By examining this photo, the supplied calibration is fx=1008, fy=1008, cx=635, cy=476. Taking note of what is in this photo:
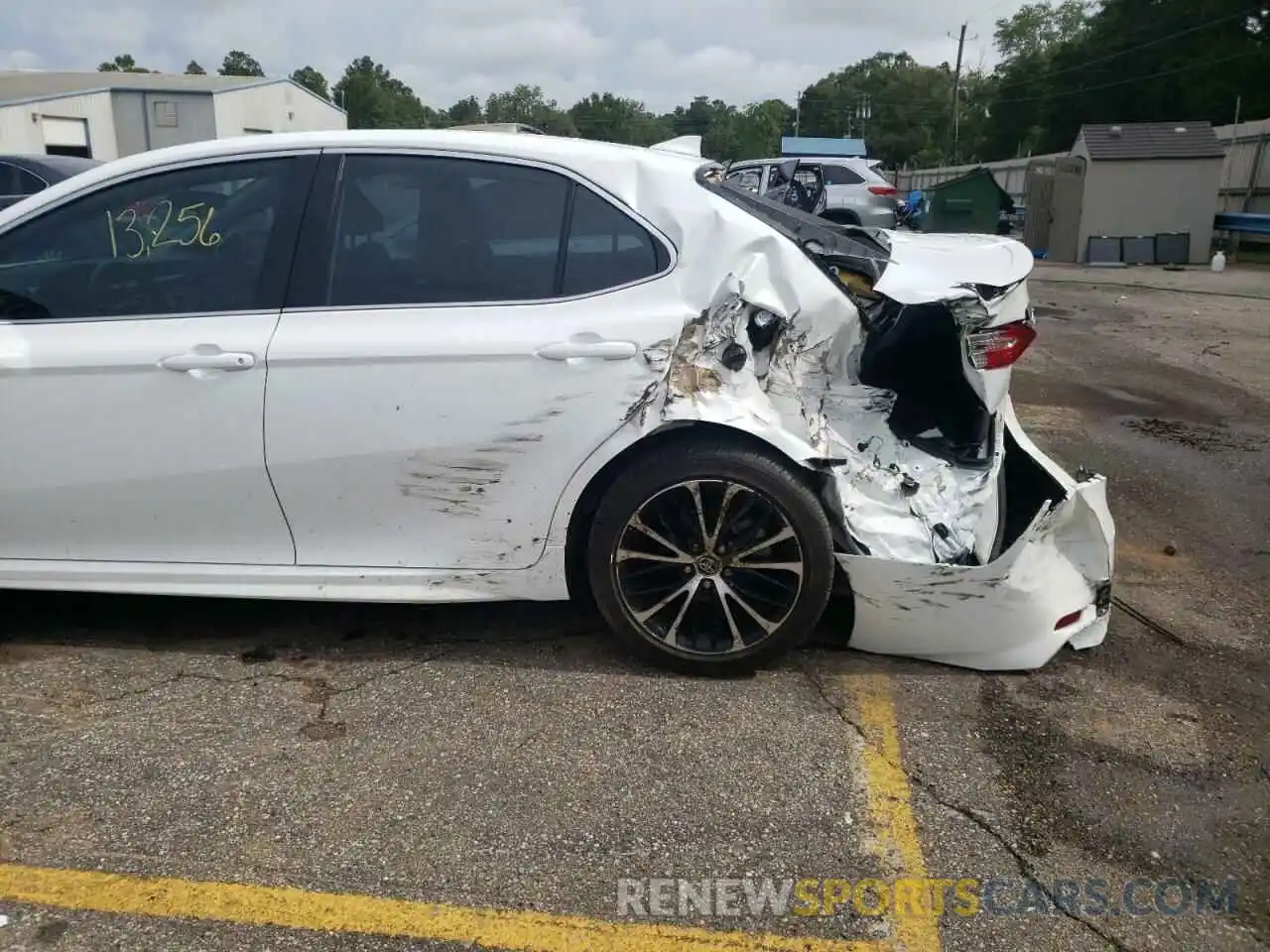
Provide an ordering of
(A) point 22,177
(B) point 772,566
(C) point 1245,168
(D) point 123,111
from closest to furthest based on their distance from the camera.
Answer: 1. (B) point 772,566
2. (A) point 22,177
3. (C) point 1245,168
4. (D) point 123,111

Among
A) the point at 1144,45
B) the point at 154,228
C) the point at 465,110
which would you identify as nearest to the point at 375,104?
the point at 465,110

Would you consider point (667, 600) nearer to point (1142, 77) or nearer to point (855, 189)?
point (855, 189)

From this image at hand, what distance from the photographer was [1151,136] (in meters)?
19.9

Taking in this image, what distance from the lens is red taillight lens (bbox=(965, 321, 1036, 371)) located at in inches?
127

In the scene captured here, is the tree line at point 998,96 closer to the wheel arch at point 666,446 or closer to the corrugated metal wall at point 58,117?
the wheel arch at point 666,446

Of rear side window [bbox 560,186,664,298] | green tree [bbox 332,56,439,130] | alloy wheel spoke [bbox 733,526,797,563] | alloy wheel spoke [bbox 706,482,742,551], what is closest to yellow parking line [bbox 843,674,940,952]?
alloy wheel spoke [bbox 733,526,797,563]

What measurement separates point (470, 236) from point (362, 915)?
2.02m

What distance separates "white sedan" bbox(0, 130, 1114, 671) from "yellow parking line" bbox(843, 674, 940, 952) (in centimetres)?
21

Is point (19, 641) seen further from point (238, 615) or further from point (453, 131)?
point (453, 131)

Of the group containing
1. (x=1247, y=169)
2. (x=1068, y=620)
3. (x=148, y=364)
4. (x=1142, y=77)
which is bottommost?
(x=1068, y=620)

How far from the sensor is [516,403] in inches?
124

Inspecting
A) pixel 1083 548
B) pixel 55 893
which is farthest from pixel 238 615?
pixel 1083 548

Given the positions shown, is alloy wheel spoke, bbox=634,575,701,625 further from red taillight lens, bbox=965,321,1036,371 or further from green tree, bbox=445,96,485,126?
green tree, bbox=445,96,485,126

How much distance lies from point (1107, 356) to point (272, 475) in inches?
337
